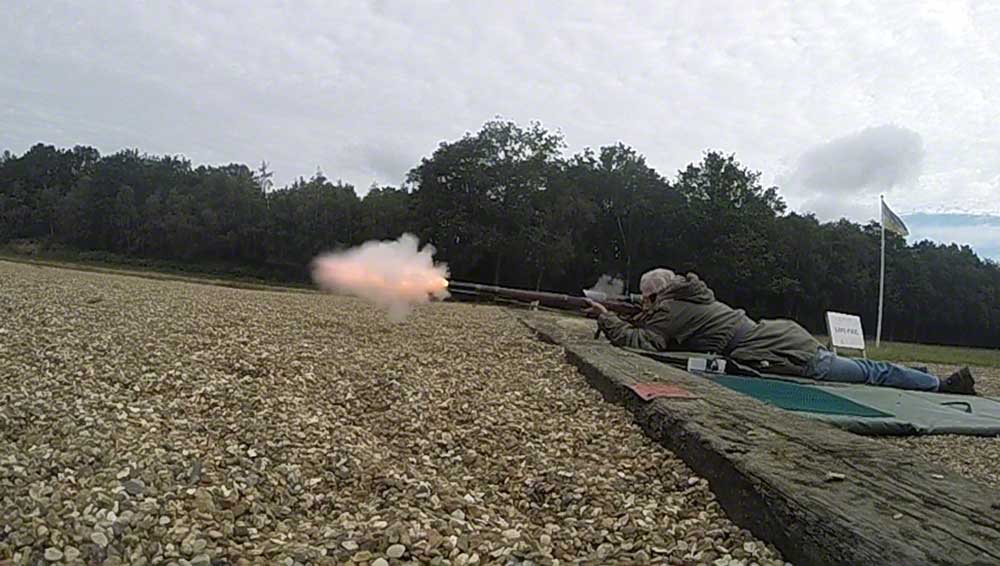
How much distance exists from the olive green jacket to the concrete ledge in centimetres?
308

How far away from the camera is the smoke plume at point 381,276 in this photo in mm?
8453

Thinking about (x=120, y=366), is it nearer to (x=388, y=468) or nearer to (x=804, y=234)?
(x=388, y=468)

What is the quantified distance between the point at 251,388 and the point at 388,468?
1.74 m

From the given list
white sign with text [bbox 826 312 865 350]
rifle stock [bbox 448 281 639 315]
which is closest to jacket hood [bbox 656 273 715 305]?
rifle stock [bbox 448 281 639 315]

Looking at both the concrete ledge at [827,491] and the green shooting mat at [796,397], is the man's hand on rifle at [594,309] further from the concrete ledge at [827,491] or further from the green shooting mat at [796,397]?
the concrete ledge at [827,491]

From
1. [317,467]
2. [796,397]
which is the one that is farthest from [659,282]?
[317,467]

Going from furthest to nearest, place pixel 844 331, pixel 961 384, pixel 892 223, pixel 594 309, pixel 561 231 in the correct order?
pixel 561 231 → pixel 892 223 → pixel 844 331 → pixel 594 309 → pixel 961 384

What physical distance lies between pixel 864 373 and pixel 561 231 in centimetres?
2830

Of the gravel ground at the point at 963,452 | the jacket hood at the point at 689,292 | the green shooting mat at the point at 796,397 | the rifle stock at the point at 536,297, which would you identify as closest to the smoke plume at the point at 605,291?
the rifle stock at the point at 536,297

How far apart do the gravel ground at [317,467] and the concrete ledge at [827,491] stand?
115 millimetres

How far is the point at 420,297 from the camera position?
8.79 meters

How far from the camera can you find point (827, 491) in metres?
2.44

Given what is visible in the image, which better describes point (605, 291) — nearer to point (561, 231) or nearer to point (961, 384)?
point (961, 384)

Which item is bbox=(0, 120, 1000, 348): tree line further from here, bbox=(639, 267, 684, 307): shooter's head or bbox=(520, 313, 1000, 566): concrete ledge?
bbox=(520, 313, 1000, 566): concrete ledge
